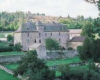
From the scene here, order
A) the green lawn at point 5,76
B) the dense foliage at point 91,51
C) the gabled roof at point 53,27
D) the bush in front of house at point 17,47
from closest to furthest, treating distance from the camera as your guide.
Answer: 1. the green lawn at point 5,76
2. the dense foliage at point 91,51
3. the bush in front of house at point 17,47
4. the gabled roof at point 53,27

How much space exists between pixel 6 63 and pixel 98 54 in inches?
547

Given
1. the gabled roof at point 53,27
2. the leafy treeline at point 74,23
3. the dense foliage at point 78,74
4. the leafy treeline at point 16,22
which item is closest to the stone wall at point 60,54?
the gabled roof at point 53,27

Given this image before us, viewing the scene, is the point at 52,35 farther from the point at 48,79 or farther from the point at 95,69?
the point at 48,79

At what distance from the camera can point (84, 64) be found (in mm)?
38344

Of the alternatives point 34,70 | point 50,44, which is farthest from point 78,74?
point 50,44

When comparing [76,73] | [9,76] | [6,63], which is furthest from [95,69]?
[6,63]

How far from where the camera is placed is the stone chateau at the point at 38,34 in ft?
161

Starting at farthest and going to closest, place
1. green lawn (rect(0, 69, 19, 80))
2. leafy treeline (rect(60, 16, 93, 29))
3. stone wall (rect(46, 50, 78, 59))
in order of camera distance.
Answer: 1. leafy treeline (rect(60, 16, 93, 29))
2. stone wall (rect(46, 50, 78, 59))
3. green lawn (rect(0, 69, 19, 80))

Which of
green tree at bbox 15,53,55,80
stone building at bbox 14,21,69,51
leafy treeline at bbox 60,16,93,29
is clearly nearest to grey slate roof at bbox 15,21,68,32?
stone building at bbox 14,21,69,51

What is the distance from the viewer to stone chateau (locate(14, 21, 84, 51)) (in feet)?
161

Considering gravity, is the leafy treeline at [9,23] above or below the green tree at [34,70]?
above

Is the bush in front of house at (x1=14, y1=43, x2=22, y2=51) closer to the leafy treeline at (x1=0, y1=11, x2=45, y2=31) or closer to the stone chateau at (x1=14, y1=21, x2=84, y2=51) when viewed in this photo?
the stone chateau at (x1=14, y1=21, x2=84, y2=51)

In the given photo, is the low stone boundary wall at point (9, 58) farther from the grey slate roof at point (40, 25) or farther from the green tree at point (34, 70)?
the grey slate roof at point (40, 25)

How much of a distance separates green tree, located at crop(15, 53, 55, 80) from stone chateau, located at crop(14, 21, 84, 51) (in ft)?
66.7
